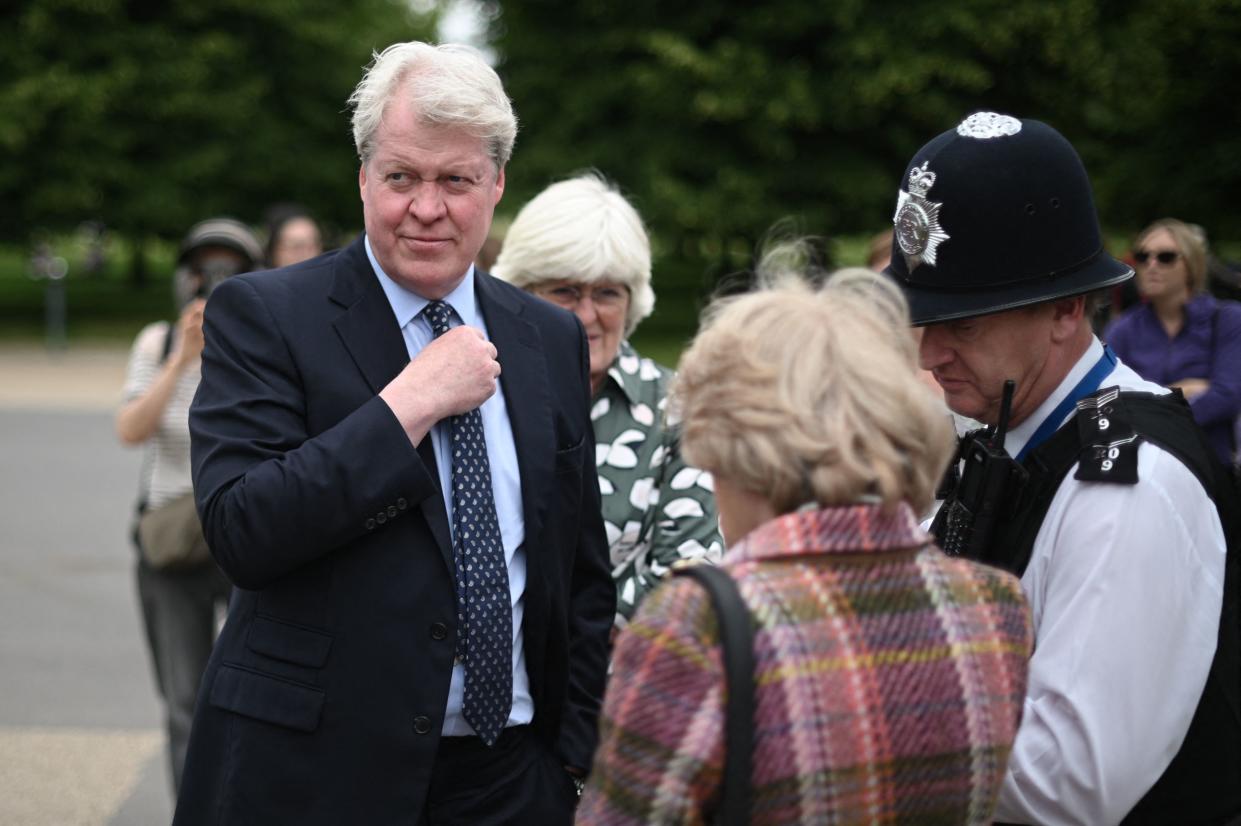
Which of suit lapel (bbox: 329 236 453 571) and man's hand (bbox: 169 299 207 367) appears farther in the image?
man's hand (bbox: 169 299 207 367)

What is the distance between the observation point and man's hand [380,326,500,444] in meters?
2.17

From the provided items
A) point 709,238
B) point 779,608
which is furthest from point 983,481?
point 709,238

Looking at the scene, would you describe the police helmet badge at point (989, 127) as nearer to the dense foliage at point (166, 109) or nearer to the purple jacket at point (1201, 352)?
the purple jacket at point (1201, 352)

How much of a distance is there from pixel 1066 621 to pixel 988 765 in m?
0.26

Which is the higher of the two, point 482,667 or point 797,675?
point 797,675

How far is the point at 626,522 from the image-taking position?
3076mm

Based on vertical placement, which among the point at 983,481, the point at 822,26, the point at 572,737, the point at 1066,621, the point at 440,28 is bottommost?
the point at 572,737

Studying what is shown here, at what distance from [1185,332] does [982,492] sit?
18.3ft

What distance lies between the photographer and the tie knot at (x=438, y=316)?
2434 millimetres

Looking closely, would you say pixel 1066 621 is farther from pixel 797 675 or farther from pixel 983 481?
pixel 797 675

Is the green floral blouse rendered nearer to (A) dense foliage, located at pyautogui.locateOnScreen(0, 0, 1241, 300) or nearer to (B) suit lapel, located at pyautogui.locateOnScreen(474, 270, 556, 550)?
(B) suit lapel, located at pyautogui.locateOnScreen(474, 270, 556, 550)

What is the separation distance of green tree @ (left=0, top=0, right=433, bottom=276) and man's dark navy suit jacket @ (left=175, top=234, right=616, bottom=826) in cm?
2066

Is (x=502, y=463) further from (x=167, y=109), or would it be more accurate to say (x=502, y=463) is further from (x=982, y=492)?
(x=167, y=109)

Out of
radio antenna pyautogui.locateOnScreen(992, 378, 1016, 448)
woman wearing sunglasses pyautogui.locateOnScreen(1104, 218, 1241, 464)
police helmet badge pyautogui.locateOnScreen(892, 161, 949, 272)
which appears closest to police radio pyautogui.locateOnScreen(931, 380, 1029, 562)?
radio antenna pyautogui.locateOnScreen(992, 378, 1016, 448)
